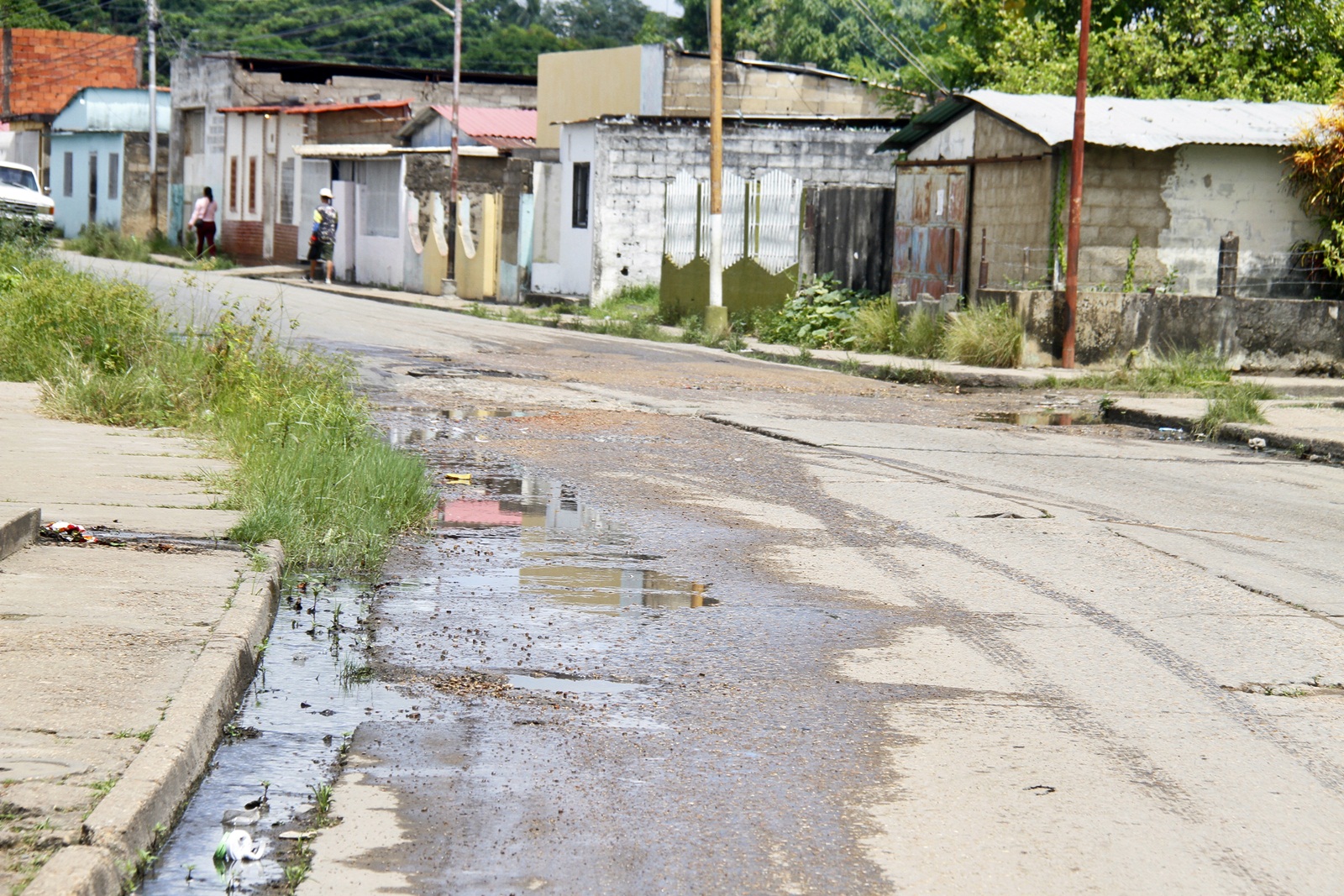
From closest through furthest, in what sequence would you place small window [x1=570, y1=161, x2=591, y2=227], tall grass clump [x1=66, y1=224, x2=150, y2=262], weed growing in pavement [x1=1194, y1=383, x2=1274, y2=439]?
weed growing in pavement [x1=1194, y1=383, x2=1274, y2=439] → small window [x1=570, y1=161, x2=591, y2=227] → tall grass clump [x1=66, y1=224, x2=150, y2=262]

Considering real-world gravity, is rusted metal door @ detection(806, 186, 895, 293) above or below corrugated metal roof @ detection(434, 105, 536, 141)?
below

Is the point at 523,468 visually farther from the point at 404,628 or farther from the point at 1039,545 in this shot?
the point at 404,628

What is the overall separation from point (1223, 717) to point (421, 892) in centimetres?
296

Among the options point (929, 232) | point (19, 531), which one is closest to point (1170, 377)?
point (929, 232)

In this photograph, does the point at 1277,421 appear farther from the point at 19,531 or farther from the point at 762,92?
the point at 762,92

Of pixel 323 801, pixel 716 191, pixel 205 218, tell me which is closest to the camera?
pixel 323 801

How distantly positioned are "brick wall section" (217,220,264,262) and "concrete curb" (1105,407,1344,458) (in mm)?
31916

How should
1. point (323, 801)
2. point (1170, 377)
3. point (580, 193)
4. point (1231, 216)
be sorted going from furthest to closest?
point (580, 193)
point (1231, 216)
point (1170, 377)
point (323, 801)

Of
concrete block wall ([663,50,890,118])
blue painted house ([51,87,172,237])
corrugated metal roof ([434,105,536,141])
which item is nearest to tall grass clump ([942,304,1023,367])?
concrete block wall ([663,50,890,118])

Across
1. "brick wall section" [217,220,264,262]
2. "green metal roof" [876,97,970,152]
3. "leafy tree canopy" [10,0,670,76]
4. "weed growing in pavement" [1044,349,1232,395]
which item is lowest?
"weed growing in pavement" [1044,349,1232,395]

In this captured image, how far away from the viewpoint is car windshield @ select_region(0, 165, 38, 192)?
38438 mm

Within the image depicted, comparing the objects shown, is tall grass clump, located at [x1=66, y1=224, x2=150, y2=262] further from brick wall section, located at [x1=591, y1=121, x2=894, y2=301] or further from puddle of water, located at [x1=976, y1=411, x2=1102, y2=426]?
puddle of water, located at [x1=976, y1=411, x2=1102, y2=426]

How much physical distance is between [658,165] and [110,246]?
2002 cm

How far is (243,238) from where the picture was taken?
4397cm
